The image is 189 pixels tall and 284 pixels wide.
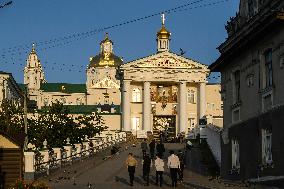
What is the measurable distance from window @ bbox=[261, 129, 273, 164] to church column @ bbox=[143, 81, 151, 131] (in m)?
64.2

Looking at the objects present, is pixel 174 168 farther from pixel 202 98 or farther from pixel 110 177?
pixel 202 98

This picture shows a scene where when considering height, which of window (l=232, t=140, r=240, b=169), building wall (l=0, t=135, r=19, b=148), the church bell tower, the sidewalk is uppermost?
the church bell tower

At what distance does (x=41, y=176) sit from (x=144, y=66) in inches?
2286

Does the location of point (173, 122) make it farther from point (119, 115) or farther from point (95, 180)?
point (95, 180)

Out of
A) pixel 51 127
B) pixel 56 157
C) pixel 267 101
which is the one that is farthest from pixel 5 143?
pixel 51 127

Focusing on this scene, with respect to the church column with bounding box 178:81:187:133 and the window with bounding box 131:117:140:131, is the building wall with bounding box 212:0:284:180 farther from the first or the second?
the window with bounding box 131:117:140:131

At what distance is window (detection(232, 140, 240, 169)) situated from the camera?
28125 mm

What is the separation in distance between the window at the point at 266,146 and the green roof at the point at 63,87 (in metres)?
122

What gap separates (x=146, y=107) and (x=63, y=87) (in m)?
61.1

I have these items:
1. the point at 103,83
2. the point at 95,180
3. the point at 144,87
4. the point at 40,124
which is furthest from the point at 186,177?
the point at 103,83

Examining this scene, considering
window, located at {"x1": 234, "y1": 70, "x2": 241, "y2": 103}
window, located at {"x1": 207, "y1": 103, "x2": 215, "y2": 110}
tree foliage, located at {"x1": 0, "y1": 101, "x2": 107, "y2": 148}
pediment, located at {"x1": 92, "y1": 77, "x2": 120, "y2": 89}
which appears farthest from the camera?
pediment, located at {"x1": 92, "y1": 77, "x2": 120, "y2": 89}

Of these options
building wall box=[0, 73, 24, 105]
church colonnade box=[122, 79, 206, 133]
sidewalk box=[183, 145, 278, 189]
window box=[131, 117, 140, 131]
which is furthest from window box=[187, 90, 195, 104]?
sidewalk box=[183, 145, 278, 189]

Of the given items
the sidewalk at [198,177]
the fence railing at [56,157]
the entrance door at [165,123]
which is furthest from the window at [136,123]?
the sidewalk at [198,177]

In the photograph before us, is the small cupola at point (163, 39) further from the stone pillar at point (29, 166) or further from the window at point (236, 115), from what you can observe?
the window at point (236, 115)
